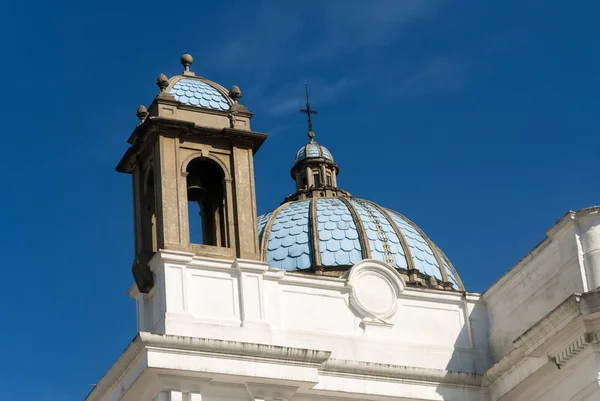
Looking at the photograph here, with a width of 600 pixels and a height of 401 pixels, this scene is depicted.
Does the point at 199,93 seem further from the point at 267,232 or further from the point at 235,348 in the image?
the point at 267,232

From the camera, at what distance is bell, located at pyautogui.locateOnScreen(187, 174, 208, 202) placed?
94.1 ft

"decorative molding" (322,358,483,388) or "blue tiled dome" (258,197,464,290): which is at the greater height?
"blue tiled dome" (258,197,464,290)

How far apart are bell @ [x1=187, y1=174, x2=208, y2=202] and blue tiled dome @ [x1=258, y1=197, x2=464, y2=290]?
9191 millimetres

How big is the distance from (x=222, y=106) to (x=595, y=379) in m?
8.79

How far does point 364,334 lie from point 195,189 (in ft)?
14.3

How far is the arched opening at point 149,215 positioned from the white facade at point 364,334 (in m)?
0.96

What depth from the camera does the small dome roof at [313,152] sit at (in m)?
45.6

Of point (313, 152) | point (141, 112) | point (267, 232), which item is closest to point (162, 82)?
point (141, 112)

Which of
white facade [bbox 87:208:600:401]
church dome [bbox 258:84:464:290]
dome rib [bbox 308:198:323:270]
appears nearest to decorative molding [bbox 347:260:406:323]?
white facade [bbox 87:208:600:401]

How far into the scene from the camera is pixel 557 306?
2533cm

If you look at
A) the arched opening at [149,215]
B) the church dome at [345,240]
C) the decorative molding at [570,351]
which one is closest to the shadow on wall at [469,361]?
the decorative molding at [570,351]

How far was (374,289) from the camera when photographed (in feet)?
91.9

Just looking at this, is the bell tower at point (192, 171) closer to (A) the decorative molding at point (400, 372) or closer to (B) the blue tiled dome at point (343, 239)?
(A) the decorative molding at point (400, 372)

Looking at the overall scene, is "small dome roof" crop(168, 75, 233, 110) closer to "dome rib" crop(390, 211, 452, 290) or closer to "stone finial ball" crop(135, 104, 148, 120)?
"stone finial ball" crop(135, 104, 148, 120)
